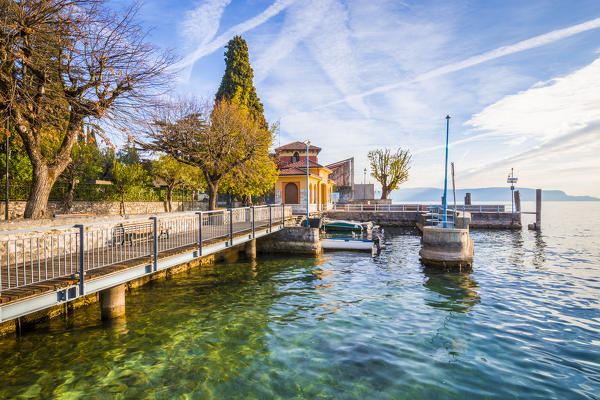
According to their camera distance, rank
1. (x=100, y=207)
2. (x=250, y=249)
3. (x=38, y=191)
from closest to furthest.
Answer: (x=38, y=191), (x=250, y=249), (x=100, y=207)

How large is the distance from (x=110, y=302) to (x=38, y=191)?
6090mm

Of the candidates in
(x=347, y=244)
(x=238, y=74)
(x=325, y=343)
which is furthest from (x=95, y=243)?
(x=238, y=74)

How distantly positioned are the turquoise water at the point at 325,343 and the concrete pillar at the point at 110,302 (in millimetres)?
311

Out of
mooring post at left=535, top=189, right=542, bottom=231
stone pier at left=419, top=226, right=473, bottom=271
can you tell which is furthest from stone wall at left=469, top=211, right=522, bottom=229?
stone pier at left=419, top=226, right=473, bottom=271

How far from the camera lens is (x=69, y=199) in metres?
20.7

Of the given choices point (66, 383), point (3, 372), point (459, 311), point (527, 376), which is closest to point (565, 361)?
point (527, 376)

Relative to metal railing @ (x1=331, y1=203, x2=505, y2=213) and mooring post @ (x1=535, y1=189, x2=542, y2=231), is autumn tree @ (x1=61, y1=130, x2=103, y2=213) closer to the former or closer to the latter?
metal railing @ (x1=331, y1=203, x2=505, y2=213)

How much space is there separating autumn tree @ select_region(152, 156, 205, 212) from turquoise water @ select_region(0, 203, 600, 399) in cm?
1495

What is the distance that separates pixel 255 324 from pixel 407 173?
5009cm

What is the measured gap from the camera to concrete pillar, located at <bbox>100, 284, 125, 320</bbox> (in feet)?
27.9

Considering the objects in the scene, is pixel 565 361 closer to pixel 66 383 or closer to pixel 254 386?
pixel 254 386

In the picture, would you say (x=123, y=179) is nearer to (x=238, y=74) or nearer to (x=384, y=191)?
(x=238, y=74)

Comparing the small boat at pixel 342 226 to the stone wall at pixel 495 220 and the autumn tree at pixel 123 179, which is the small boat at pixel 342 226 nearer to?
the autumn tree at pixel 123 179

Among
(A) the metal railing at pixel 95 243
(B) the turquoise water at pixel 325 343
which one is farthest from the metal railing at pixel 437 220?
(A) the metal railing at pixel 95 243
